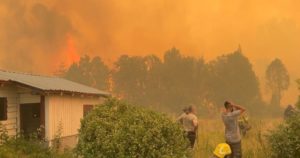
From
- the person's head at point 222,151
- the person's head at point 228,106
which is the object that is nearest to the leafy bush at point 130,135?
the person's head at point 222,151

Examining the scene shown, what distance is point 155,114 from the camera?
1307cm

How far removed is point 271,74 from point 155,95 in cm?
2631

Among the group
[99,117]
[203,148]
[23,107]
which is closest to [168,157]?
[99,117]

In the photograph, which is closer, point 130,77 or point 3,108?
point 3,108

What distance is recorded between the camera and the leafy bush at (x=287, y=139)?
13445mm

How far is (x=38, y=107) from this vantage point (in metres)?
22.2

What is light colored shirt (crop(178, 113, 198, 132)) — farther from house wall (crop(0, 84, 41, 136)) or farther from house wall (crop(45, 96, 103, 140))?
house wall (crop(0, 84, 41, 136))

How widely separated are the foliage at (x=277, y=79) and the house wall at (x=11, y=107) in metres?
77.2

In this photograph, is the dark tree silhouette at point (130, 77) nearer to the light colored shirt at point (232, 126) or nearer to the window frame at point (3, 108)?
the window frame at point (3, 108)

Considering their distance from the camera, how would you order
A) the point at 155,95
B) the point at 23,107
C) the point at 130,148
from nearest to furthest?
the point at 130,148
the point at 23,107
the point at 155,95

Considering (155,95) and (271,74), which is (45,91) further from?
(271,74)

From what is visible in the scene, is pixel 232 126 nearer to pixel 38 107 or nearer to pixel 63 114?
pixel 63 114

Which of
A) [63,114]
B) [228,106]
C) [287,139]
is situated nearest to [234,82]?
[63,114]

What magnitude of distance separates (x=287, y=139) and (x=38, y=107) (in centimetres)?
1281
